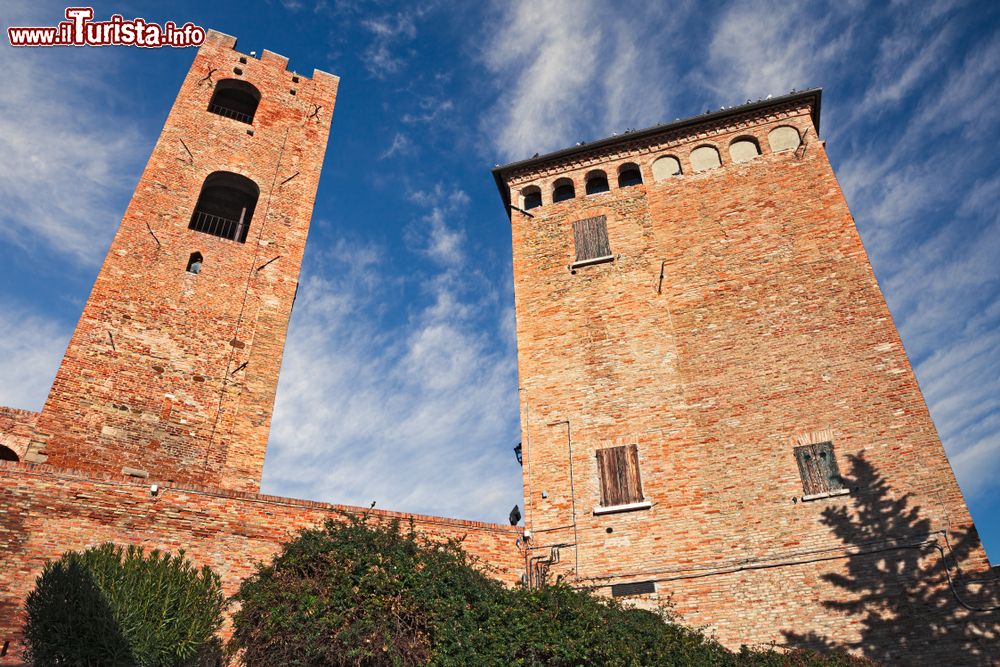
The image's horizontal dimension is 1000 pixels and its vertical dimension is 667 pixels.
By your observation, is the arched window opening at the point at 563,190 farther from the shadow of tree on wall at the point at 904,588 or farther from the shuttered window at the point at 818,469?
the shadow of tree on wall at the point at 904,588

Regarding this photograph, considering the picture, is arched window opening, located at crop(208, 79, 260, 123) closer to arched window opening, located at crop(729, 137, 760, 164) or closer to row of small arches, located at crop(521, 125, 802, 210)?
row of small arches, located at crop(521, 125, 802, 210)

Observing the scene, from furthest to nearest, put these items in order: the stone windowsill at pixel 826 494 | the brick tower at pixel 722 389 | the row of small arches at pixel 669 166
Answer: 1. the row of small arches at pixel 669 166
2. the stone windowsill at pixel 826 494
3. the brick tower at pixel 722 389

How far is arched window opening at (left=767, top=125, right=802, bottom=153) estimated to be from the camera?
56.9ft

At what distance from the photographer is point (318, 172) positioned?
68.1 feet

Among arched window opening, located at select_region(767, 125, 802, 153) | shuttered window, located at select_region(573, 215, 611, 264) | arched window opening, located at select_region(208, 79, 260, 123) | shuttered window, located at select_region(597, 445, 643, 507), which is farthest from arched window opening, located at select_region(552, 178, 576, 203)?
arched window opening, located at select_region(208, 79, 260, 123)

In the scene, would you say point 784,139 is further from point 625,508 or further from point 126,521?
point 126,521

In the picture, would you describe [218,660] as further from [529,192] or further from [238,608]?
[529,192]

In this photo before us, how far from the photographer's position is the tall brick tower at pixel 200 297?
14.5 meters

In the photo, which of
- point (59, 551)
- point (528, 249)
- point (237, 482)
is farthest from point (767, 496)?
point (59, 551)

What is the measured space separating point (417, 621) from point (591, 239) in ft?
33.9

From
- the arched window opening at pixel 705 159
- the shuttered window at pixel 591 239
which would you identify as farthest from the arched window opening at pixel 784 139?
the shuttered window at pixel 591 239

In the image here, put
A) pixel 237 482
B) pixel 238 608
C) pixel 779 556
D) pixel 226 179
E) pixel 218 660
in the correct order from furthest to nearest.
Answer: pixel 226 179
pixel 237 482
pixel 779 556
pixel 238 608
pixel 218 660

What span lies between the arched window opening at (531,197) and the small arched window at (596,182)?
1.38 meters

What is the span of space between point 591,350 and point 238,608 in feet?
29.2
